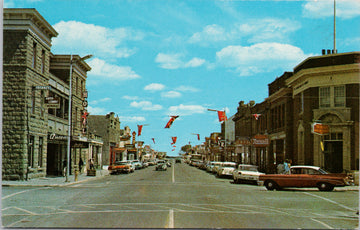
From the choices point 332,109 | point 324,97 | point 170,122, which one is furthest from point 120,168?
point 332,109

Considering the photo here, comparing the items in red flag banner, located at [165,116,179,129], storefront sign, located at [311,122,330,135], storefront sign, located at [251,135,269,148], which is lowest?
storefront sign, located at [251,135,269,148]

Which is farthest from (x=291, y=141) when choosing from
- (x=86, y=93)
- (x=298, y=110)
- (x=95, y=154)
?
(x=95, y=154)

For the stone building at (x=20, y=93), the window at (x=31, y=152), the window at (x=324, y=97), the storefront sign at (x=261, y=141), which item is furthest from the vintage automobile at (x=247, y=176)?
the window at (x=31, y=152)

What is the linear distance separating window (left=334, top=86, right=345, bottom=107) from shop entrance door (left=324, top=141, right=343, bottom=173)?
10.3 feet

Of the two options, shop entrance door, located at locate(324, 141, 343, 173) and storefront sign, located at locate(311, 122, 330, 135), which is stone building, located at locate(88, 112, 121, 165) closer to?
shop entrance door, located at locate(324, 141, 343, 173)

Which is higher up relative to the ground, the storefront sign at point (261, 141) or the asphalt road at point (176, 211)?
the storefront sign at point (261, 141)

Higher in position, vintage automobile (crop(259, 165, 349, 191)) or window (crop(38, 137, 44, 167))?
window (crop(38, 137, 44, 167))

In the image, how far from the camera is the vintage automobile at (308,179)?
85.2ft

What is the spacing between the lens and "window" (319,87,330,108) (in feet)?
123

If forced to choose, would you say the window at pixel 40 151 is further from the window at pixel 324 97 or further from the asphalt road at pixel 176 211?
the window at pixel 324 97

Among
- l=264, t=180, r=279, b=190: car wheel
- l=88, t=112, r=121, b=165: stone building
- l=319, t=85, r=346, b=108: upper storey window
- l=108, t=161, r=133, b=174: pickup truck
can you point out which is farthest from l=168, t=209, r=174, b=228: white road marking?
l=88, t=112, r=121, b=165: stone building

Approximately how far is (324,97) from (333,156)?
503 cm

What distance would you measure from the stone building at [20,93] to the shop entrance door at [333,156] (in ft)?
75.7

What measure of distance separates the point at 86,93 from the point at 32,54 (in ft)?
45.7
